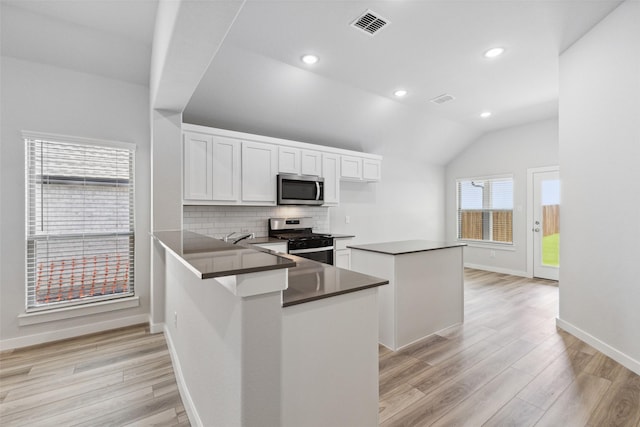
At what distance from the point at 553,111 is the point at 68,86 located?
22.2ft

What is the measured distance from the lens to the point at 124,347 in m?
2.76

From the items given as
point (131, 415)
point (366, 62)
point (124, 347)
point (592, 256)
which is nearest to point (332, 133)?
point (366, 62)

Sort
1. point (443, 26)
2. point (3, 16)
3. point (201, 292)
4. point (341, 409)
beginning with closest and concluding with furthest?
1. point (341, 409)
2. point (201, 292)
3. point (3, 16)
4. point (443, 26)

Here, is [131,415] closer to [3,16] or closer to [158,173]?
[158,173]

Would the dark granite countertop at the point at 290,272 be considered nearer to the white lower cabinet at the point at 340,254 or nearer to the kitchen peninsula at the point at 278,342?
the kitchen peninsula at the point at 278,342

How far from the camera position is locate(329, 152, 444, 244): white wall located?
544 centimetres

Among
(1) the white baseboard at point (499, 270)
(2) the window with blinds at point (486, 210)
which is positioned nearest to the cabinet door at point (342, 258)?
(1) the white baseboard at point (499, 270)

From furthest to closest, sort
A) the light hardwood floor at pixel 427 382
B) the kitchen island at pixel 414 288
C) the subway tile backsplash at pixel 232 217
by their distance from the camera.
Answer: the subway tile backsplash at pixel 232 217
the kitchen island at pixel 414 288
the light hardwood floor at pixel 427 382

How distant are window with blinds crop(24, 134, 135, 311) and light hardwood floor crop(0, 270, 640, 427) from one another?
1.75ft

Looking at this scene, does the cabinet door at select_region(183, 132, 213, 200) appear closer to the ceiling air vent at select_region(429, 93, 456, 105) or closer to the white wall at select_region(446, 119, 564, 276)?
the ceiling air vent at select_region(429, 93, 456, 105)

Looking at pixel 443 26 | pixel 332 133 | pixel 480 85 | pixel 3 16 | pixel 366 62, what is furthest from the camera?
pixel 332 133

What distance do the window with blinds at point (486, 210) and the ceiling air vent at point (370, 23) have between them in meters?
4.68

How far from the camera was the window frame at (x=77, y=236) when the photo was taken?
109 inches

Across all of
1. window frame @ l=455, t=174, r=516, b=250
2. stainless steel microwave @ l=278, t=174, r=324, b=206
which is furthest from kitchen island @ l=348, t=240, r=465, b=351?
window frame @ l=455, t=174, r=516, b=250
